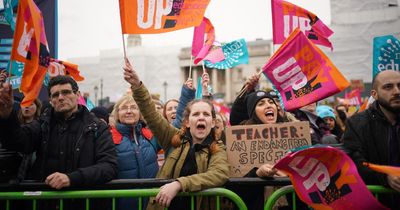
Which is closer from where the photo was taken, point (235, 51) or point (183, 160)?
point (183, 160)

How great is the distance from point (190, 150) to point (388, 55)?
298cm

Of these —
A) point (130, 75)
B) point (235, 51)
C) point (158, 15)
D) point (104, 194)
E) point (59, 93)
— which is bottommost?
point (104, 194)

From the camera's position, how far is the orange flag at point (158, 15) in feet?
10.1

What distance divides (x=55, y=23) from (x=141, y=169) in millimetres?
2715

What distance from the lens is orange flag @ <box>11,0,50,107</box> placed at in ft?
9.61

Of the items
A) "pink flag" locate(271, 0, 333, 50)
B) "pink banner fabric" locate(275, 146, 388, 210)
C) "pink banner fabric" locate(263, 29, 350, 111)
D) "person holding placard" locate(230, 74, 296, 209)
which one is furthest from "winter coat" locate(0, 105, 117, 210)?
"pink flag" locate(271, 0, 333, 50)

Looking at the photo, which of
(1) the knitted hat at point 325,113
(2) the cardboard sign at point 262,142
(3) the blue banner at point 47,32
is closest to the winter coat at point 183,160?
(2) the cardboard sign at point 262,142

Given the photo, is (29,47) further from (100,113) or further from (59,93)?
(100,113)

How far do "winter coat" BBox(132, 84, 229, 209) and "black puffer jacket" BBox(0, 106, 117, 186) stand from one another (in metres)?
0.39

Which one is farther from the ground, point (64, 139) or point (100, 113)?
point (100, 113)

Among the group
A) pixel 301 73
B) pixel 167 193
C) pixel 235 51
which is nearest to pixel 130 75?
pixel 167 193

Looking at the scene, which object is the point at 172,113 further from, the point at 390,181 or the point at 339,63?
the point at 339,63

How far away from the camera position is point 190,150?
9.28 feet

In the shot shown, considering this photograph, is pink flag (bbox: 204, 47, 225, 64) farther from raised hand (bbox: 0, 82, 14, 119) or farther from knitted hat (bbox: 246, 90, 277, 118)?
raised hand (bbox: 0, 82, 14, 119)
